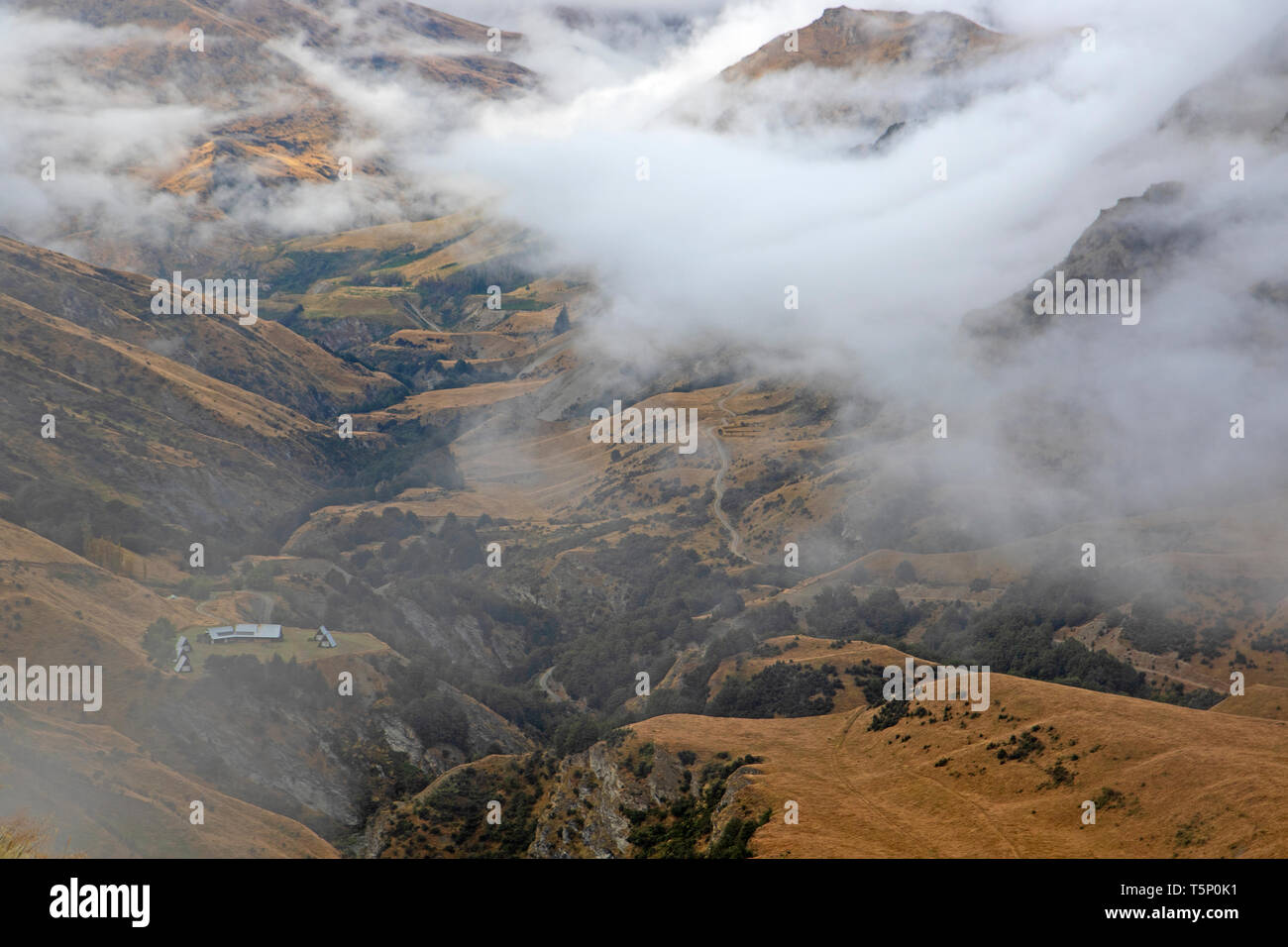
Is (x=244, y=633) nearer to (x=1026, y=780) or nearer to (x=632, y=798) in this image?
(x=632, y=798)

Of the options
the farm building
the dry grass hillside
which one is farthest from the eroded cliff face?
the farm building

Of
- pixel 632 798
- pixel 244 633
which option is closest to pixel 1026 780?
pixel 632 798

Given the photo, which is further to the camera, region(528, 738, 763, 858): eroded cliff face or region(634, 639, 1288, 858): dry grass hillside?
region(528, 738, 763, 858): eroded cliff face

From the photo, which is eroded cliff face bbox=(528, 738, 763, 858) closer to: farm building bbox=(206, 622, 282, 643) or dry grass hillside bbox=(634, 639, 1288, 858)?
dry grass hillside bbox=(634, 639, 1288, 858)

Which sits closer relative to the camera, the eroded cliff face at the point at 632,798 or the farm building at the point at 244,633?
the eroded cliff face at the point at 632,798

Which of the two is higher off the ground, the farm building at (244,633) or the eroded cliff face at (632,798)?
the farm building at (244,633)

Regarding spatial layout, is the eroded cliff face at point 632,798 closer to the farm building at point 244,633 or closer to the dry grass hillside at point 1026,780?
the dry grass hillside at point 1026,780

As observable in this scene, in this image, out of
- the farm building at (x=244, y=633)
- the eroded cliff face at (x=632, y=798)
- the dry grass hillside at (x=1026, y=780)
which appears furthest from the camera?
the farm building at (x=244, y=633)

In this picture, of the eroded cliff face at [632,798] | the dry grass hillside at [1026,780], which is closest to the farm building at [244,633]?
the eroded cliff face at [632,798]

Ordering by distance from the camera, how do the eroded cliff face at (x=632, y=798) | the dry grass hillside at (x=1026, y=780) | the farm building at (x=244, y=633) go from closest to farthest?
1. the dry grass hillside at (x=1026, y=780)
2. the eroded cliff face at (x=632, y=798)
3. the farm building at (x=244, y=633)
